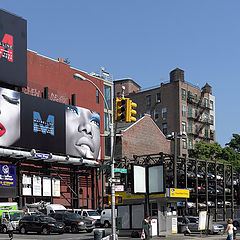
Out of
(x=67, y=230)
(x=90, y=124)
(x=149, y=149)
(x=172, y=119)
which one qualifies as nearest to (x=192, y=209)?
(x=149, y=149)

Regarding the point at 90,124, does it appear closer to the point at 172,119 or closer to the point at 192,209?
the point at 192,209

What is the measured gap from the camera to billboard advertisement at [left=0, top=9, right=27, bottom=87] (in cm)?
6044

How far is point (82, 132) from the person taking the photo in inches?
2699

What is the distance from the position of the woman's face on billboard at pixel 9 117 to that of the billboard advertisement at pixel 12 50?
97.3 inches

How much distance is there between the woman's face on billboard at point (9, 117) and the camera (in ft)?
188

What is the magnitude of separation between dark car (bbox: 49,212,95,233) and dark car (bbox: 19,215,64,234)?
92.5 inches

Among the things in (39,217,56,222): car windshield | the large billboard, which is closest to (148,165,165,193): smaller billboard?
(39,217,56,222): car windshield

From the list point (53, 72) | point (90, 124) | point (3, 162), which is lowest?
point (3, 162)

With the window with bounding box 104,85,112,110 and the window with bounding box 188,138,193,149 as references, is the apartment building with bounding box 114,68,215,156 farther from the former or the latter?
the window with bounding box 104,85,112,110

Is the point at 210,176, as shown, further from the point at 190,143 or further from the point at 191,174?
the point at 190,143

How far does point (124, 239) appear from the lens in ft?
116

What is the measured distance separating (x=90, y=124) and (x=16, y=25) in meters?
16.3

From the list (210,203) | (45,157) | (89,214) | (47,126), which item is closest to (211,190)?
(210,203)

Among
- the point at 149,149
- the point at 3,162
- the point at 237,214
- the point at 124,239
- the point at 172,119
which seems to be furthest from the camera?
the point at 172,119
